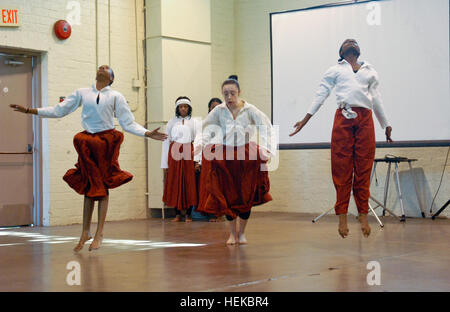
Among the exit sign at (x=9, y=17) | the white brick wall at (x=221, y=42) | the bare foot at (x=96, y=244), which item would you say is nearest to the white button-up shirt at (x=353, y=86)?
the bare foot at (x=96, y=244)

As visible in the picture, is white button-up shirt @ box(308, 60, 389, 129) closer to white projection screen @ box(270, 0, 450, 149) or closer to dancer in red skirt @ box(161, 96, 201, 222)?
white projection screen @ box(270, 0, 450, 149)

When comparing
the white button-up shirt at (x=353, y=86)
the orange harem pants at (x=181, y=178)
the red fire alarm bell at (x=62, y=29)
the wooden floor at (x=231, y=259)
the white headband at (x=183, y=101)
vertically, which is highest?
the red fire alarm bell at (x=62, y=29)

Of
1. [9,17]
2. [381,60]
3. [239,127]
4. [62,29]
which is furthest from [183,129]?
[239,127]

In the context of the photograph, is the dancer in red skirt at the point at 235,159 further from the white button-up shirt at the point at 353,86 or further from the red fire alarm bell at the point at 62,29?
the red fire alarm bell at the point at 62,29

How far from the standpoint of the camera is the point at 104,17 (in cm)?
873

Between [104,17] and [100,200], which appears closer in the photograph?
[100,200]

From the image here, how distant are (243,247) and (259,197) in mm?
434

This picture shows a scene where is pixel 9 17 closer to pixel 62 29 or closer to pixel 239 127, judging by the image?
pixel 62 29

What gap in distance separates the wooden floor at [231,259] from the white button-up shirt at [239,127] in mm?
876

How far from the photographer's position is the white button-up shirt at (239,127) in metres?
5.41

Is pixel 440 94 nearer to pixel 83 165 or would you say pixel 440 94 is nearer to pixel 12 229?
pixel 83 165

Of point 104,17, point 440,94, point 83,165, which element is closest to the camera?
point 83,165

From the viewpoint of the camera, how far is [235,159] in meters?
5.39

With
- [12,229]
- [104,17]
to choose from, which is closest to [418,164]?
[104,17]
